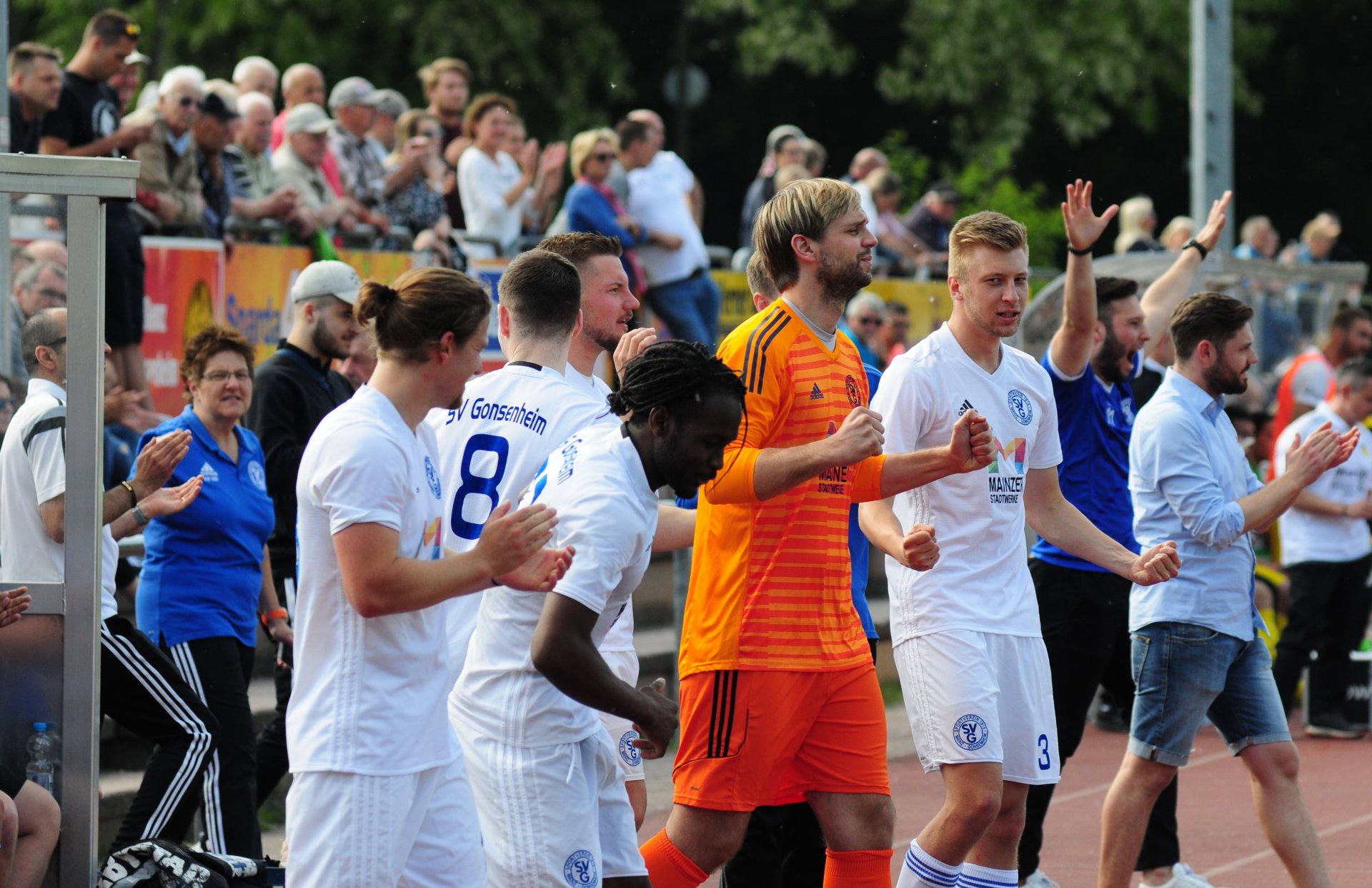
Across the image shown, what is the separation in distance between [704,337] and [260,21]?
40.8 ft

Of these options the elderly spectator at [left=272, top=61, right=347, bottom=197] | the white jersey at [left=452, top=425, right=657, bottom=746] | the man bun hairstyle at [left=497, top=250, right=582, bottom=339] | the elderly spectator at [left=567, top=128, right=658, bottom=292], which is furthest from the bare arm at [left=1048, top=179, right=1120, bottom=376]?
the elderly spectator at [left=272, top=61, right=347, bottom=197]

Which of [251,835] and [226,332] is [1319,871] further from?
[226,332]

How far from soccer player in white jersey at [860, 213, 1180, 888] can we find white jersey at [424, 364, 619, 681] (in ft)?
3.40

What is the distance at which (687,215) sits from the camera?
12.8 m

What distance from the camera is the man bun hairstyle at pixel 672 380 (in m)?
4.38

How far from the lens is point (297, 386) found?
740 cm

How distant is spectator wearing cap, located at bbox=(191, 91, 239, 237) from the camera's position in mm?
10086

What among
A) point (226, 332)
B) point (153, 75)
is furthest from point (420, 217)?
point (153, 75)

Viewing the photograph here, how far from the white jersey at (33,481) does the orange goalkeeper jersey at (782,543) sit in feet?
6.15

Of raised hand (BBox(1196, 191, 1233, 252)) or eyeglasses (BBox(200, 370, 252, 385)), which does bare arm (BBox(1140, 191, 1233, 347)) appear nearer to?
raised hand (BBox(1196, 191, 1233, 252))

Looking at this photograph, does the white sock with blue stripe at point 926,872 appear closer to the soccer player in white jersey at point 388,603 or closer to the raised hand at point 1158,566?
the raised hand at point 1158,566

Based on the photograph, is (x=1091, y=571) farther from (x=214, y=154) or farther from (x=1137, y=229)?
(x=1137, y=229)

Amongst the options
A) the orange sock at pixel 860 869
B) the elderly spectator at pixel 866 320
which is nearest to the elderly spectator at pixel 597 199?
the elderly spectator at pixel 866 320

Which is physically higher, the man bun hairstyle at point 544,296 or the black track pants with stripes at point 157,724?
the man bun hairstyle at point 544,296
